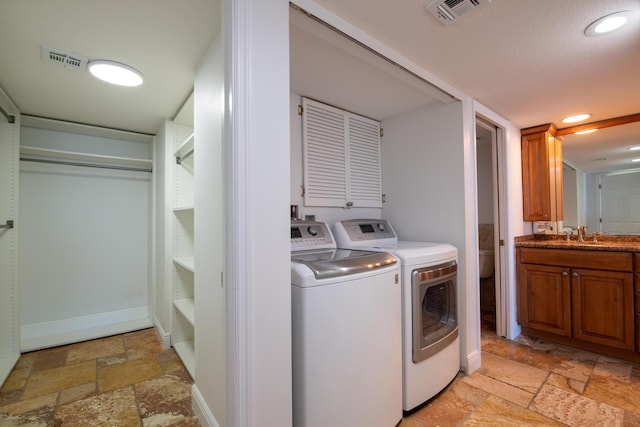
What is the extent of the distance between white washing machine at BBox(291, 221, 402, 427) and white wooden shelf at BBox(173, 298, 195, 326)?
51.1 inches

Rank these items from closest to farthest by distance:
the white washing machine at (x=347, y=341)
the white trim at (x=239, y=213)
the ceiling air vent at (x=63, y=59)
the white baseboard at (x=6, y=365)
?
the white trim at (x=239, y=213) < the white washing machine at (x=347, y=341) < the ceiling air vent at (x=63, y=59) < the white baseboard at (x=6, y=365)

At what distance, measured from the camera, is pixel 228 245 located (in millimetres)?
1075

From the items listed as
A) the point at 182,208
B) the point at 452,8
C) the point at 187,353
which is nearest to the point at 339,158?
the point at 452,8

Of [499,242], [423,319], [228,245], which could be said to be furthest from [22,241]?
[499,242]

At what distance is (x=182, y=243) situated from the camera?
2.66m

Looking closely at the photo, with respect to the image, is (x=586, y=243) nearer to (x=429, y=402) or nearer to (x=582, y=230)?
(x=582, y=230)

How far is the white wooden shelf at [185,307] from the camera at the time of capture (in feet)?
7.28

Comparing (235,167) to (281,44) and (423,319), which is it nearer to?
(281,44)

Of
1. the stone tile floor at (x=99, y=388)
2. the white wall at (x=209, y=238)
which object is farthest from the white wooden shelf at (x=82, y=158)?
the stone tile floor at (x=99, y=388)

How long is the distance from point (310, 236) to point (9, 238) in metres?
2.49

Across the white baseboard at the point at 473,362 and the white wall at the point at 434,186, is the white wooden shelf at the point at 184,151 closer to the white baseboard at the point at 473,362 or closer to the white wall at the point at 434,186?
the white wall at the point at 434,186

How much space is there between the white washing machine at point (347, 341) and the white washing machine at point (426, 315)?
0.32 ft

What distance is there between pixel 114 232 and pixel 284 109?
300 cm

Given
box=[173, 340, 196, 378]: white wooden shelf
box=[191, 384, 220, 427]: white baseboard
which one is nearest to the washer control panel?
box=[191, 384, 220, 427]: white baseboard
